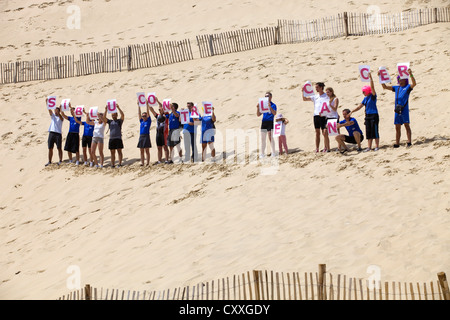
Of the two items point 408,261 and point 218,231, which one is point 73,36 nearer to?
point 218,231

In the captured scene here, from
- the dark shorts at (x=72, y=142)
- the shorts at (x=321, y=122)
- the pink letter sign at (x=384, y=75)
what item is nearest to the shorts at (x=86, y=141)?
the dark shorts at (x=72, y=142)

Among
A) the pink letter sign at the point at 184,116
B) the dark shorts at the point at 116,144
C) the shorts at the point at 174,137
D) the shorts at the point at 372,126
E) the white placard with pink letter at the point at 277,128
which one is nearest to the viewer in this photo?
the shorts at the point at 372,126

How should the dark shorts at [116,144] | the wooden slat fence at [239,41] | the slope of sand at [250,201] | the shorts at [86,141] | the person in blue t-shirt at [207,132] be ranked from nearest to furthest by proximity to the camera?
1. the slope of sand at [250,201]
2. the person in blue t-shirt at [207,132]
3. the dark shorts at [116,144]
4. the shorts at [86,141]
5. the wooden slat fence at [239,41]

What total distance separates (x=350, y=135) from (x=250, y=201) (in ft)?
9.20

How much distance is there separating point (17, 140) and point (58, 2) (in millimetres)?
19118

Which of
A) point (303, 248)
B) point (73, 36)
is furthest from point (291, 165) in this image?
point (73, 36)

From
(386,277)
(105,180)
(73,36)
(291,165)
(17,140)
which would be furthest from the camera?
(73,36)

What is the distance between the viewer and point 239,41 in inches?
952

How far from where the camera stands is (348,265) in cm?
948

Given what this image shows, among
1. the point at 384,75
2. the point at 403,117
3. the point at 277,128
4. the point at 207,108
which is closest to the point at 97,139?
the point at 207,108

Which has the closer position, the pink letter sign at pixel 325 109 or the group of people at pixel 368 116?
the group of people at pixel 368 116

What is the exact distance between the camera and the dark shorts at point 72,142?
17891 millimetres

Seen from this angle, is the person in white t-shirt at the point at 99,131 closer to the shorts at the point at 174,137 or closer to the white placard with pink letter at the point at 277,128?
the shorts at the point at 174,137

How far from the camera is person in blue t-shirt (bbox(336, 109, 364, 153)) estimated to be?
1406 cm
